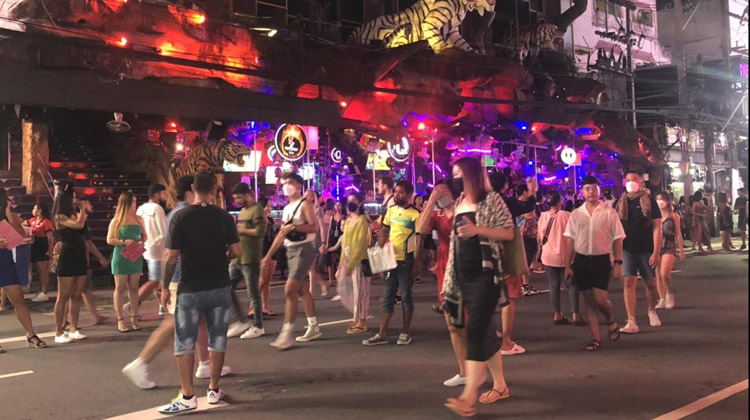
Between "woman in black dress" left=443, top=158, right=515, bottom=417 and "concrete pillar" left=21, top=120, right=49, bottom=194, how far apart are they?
1433cm

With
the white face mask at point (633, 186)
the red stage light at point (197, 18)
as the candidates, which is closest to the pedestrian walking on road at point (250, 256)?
the white face mask at point (633, 186)

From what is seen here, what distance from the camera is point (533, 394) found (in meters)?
5.27

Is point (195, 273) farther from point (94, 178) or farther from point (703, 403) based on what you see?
point (94, 178)

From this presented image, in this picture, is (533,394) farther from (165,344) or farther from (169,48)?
(169,48)

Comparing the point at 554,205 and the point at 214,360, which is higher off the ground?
the point at 554,205

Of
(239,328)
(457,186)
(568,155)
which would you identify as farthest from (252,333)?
(568,155)

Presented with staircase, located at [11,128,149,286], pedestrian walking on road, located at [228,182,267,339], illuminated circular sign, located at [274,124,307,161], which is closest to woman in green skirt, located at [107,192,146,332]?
pedestrian walking on road, located at [228,182,267,339]

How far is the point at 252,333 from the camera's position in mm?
7902

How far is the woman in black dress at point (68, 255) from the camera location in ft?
25.3

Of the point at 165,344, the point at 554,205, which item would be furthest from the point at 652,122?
the point at 165,344

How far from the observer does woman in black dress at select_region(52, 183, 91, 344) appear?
7.70 meters

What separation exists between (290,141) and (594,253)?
10301mm

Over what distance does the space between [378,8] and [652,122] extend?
17553mm

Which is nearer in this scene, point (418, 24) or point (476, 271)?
point (476, 271)
